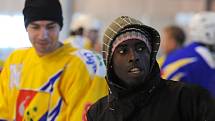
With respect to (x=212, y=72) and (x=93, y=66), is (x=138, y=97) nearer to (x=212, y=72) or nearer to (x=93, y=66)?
(x=93, y=66)

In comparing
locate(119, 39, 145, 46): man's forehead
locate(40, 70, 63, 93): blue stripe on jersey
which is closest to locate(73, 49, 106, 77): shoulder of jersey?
locate(40, 70, 63, 93): blue stripe on jersey

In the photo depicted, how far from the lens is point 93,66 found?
308 centimetres

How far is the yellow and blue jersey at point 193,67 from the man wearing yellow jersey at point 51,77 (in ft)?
4.77

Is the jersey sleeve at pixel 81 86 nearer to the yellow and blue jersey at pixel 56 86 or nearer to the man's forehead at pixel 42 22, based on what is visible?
the yellow and blue jersey at pixel 56 86

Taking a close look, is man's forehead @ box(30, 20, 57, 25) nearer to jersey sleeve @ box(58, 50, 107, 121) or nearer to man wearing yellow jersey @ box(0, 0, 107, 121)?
man wearing yellow jersey @ box(0, 0, 107, 121)

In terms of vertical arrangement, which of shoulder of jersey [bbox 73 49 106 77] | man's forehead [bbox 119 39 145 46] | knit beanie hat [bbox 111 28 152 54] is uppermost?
knit beanie hat [bbox 111 28 152 54]

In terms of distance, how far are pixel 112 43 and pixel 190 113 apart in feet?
1.26

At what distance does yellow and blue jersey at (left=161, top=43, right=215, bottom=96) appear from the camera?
444 centimetres

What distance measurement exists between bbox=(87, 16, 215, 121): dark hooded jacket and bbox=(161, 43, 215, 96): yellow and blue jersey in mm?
2227

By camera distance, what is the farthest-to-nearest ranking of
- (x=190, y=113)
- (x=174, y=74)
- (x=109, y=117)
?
(x=174, y=74) < (x=109, y=117) < (x=190, y=113)

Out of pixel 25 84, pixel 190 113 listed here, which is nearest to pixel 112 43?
pixel 190 113

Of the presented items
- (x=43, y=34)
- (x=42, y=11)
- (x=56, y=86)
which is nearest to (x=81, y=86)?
(x=56, y=86)

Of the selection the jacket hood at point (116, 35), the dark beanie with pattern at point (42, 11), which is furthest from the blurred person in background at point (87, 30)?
the jacket hood at point (116, 35)

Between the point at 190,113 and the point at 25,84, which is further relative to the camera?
the point at 25,84
